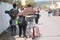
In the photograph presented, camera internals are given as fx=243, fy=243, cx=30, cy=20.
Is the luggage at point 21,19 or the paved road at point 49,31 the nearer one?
the luggage at point 21,19

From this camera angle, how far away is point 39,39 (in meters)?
12.0

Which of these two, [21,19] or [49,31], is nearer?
[21,19]

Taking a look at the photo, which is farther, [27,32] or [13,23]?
[13,23]

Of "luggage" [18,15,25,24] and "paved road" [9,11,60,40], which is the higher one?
"luggage" [18,15,25,24]

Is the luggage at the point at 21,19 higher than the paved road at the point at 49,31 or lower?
higher

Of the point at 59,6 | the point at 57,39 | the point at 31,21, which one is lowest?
the point at 59,6

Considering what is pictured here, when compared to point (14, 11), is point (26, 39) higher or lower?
lower

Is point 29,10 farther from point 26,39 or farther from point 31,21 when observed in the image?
point 26,39

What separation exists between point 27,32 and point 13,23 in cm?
195

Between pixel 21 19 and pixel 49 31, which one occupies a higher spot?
pixel 21 19

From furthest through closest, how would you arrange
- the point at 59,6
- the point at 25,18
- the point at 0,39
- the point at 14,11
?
the point at 59,6, the point at 14,11, the point at 25,18, the point at 0,39

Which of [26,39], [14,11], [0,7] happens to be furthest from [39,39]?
[0,7]

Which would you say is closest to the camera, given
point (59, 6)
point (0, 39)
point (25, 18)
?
point (0, 39)

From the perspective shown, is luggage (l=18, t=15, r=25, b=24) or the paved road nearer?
luggage (l=18, t=15, r=25, b=24)
